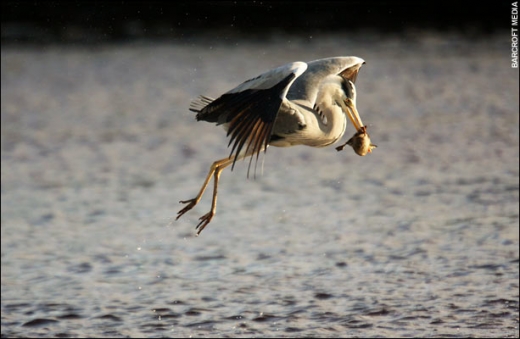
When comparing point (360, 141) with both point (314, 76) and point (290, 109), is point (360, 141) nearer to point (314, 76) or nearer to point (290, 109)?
point (290, 109)

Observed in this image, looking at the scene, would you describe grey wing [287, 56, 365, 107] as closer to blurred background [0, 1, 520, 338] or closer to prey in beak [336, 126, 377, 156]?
prey in beak [336, 126, 377, 156]

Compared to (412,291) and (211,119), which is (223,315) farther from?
(211,119)

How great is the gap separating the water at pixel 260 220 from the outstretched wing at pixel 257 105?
2.39 meters

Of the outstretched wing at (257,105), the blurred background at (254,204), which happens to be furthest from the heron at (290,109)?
the blurred background at (254,204)

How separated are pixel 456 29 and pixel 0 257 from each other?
54.4 feet

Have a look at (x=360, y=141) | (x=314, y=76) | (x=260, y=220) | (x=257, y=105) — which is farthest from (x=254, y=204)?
(x=257, y=105)

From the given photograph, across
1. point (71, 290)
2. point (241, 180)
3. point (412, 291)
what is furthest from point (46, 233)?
point (412, 291)

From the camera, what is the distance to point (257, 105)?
5688mm

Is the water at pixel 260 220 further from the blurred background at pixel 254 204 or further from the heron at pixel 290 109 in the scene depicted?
the heron at pixel 290 109

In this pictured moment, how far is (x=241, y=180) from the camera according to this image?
40.6 feet

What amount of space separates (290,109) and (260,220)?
15.4ft

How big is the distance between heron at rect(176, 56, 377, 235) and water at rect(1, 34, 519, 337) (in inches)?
77.3

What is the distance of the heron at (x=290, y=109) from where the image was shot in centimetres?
565

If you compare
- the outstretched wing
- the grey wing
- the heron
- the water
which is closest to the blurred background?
the water
